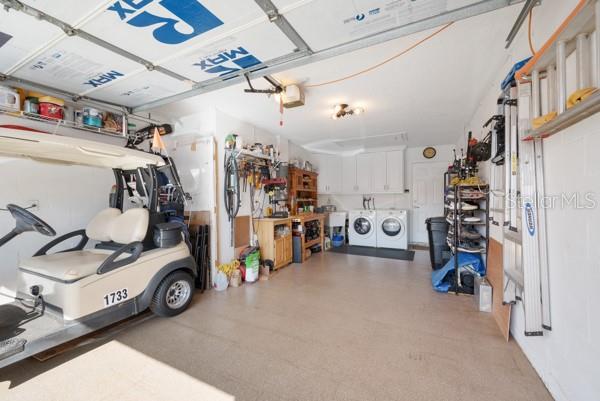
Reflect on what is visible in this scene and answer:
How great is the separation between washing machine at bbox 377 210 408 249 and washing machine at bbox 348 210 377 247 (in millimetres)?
120

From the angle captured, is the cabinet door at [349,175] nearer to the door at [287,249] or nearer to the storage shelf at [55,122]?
the door at [287,249]

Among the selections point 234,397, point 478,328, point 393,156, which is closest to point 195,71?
point 234,397

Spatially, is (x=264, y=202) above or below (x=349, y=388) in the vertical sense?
above

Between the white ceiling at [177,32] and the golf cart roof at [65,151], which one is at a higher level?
the white ceiling at [177,32]

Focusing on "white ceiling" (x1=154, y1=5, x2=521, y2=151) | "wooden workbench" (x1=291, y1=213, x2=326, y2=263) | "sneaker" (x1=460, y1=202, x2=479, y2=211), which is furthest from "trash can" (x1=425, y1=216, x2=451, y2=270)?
"wooden workbench" (x1=291, y1=213, x2=326, y2=263)

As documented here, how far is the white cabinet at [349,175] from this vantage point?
21.1 ft

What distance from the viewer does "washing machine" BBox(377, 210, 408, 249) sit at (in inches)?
211

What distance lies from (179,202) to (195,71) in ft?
5.46

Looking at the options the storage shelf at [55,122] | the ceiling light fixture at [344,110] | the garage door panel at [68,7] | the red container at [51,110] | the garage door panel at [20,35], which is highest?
the ceiling light fixture at [344,110]

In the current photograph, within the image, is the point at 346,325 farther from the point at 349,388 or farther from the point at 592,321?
the point at 592,321

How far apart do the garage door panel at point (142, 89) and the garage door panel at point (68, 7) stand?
2.36 feet

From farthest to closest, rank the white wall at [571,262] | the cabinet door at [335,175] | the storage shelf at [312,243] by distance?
1. the cabinet door at [335,175]
2. the storage shelf at [312,243]
3. the white wall at [571,262]

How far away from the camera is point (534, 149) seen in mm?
1482

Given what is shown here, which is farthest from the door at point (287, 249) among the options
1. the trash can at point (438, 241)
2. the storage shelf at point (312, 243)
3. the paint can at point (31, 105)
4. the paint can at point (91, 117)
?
the paint can at point (31, 105)
